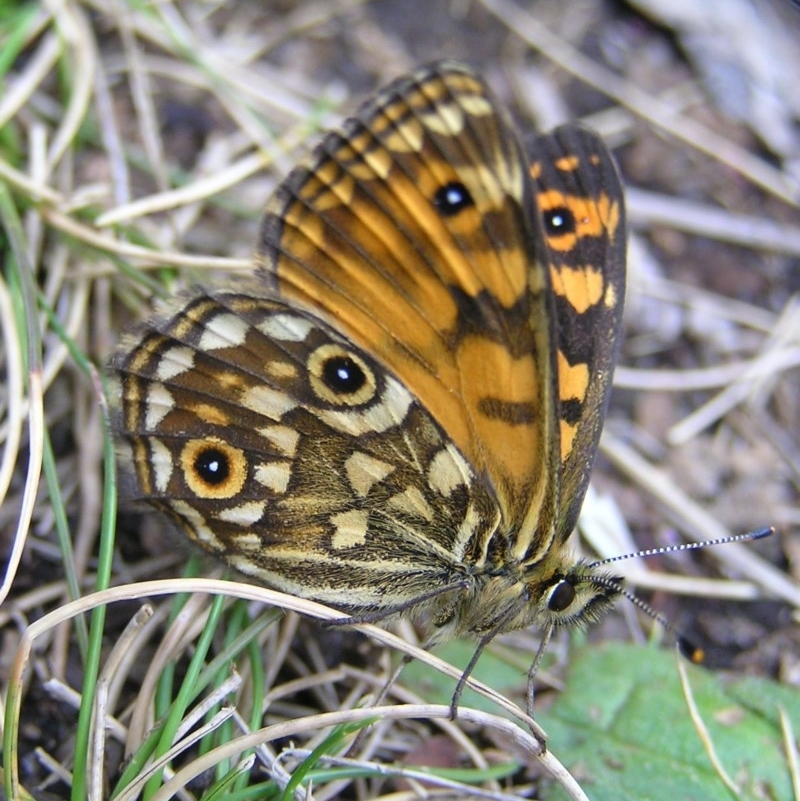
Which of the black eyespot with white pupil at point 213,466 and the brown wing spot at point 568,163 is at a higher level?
the brown wing spot at point 568,163

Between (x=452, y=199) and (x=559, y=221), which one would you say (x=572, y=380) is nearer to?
(x=559, y=221)

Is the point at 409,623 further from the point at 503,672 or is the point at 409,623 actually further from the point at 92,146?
the point at 92,146

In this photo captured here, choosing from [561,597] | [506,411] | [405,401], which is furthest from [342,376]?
[561,597]

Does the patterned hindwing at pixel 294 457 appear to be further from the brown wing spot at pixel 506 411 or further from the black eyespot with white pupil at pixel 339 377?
the brown wing spot at pixel 506 411

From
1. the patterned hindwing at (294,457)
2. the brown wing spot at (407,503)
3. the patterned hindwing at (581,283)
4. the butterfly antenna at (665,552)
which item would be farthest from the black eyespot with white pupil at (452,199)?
the butterfly antenna at (665,552)

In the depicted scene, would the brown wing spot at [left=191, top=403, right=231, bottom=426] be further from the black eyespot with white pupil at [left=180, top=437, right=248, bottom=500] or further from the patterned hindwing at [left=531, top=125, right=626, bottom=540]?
the patterned hindwing at [left=531, top=125, right=626, bottom=540]

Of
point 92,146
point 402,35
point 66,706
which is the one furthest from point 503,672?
point 402,35

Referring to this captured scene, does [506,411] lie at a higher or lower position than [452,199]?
lower

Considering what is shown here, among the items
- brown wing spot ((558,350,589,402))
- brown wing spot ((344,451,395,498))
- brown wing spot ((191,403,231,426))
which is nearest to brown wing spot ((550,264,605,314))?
brown wing spot ((558,350,589,402))
